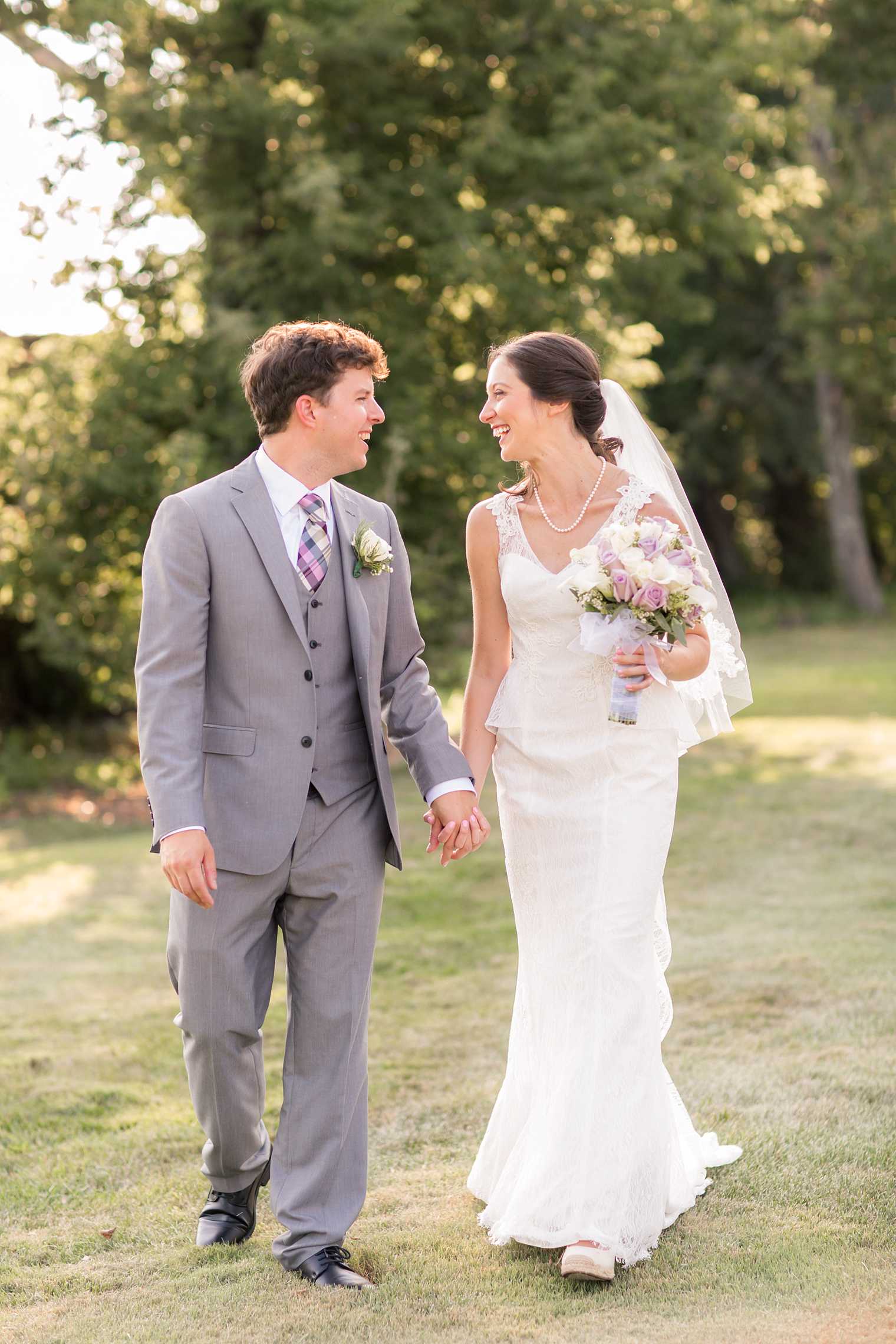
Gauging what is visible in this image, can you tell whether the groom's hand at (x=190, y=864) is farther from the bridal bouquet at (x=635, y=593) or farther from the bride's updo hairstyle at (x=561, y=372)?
the bride's updo hairstyle at (x=561, y=372)

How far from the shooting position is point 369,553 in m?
3.87

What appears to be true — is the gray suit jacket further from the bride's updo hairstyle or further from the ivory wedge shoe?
the ivory wedge shoe

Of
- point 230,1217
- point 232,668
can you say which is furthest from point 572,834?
point 230,1217

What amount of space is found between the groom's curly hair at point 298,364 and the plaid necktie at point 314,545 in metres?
0.22

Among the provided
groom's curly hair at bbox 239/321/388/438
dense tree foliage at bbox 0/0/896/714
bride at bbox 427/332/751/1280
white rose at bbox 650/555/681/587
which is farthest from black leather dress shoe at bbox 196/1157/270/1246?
dense tree foliage at bbox 0/0/896/714

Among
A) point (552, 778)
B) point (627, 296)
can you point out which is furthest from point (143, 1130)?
point (627, 296)

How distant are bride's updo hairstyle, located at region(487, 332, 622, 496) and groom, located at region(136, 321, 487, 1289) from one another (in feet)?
1.72

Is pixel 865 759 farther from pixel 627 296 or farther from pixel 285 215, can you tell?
pixel 285 215

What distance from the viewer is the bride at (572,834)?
152 inches

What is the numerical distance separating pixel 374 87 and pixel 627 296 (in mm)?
3391

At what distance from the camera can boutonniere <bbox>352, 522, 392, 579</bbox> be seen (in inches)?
152

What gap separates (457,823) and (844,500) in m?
29.2

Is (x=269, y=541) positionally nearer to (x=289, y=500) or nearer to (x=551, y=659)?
(x=289, y=500)

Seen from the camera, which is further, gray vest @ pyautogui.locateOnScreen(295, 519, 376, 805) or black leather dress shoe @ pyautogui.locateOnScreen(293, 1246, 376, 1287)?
gray vest @ pyautogui.locateOnScreen(295, 519, 376, 805)
